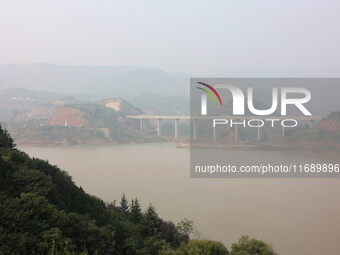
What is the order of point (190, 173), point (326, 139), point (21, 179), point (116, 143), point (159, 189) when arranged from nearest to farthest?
point (21, 179) → point (159, 189) → point (190, 173) → point (326, 139) → point (116, 143)

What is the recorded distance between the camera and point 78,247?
8.02 ft

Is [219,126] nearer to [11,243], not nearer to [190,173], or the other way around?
[190,173]

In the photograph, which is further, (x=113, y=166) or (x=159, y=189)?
(x=113, y=166)

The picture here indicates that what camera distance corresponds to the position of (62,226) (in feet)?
8.11

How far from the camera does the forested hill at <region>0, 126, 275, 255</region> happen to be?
2.13 m

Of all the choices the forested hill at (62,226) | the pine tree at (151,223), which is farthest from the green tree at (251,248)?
the pine tree at (151,223)

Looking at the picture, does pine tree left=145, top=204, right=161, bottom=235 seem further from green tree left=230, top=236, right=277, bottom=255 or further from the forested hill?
green tree left=230, top=236, right=277, bottom=255

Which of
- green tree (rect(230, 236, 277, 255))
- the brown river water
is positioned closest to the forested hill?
green tree (rect(230, 236, 277, 255))

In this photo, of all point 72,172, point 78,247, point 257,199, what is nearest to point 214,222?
point 257,199

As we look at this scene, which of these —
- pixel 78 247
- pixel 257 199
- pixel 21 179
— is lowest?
pixel 257 199

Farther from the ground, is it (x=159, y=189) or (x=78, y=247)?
(x=78, y=247)

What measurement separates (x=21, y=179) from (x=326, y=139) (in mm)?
Result: 14741

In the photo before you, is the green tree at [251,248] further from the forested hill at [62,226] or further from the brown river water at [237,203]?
the brown river water at [237,203]

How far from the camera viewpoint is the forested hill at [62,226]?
6.98ft
